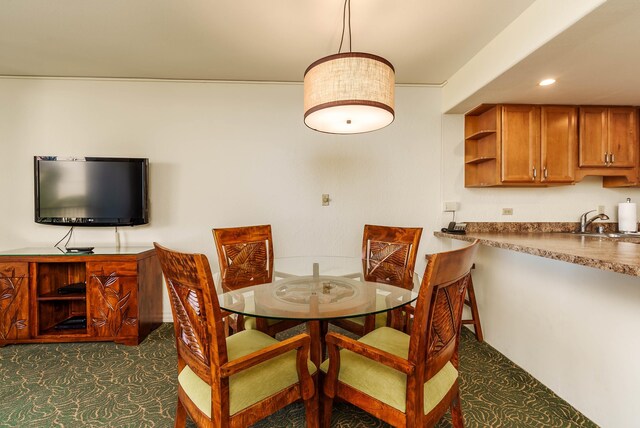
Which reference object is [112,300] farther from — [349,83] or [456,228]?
[456,228]

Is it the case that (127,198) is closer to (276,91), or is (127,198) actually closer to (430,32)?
(276,91)

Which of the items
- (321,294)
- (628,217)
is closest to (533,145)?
(628,217)

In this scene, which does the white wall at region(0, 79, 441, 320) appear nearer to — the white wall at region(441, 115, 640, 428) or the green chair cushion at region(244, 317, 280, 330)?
the white wall at region(441, 115, 640, 428)

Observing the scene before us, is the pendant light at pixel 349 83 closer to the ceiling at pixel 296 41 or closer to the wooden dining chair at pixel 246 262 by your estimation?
the ceiling at pixel 296 41

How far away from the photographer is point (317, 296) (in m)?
1.55

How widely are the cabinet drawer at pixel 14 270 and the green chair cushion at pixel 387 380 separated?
8.99 ft

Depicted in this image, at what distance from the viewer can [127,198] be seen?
9.22ft

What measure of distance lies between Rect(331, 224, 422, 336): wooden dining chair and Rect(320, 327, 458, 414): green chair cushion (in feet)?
1.47

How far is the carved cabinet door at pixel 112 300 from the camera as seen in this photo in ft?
8.13

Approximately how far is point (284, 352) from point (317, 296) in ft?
1.26

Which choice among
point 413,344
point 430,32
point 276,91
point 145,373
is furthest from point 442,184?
point 145,373

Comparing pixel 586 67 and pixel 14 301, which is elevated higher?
pixel 586 67

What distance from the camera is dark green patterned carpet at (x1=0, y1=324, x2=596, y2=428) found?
1.66 metres

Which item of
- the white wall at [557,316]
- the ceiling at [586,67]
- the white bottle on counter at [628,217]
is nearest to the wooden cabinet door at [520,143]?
the ceiling at [586,67]
